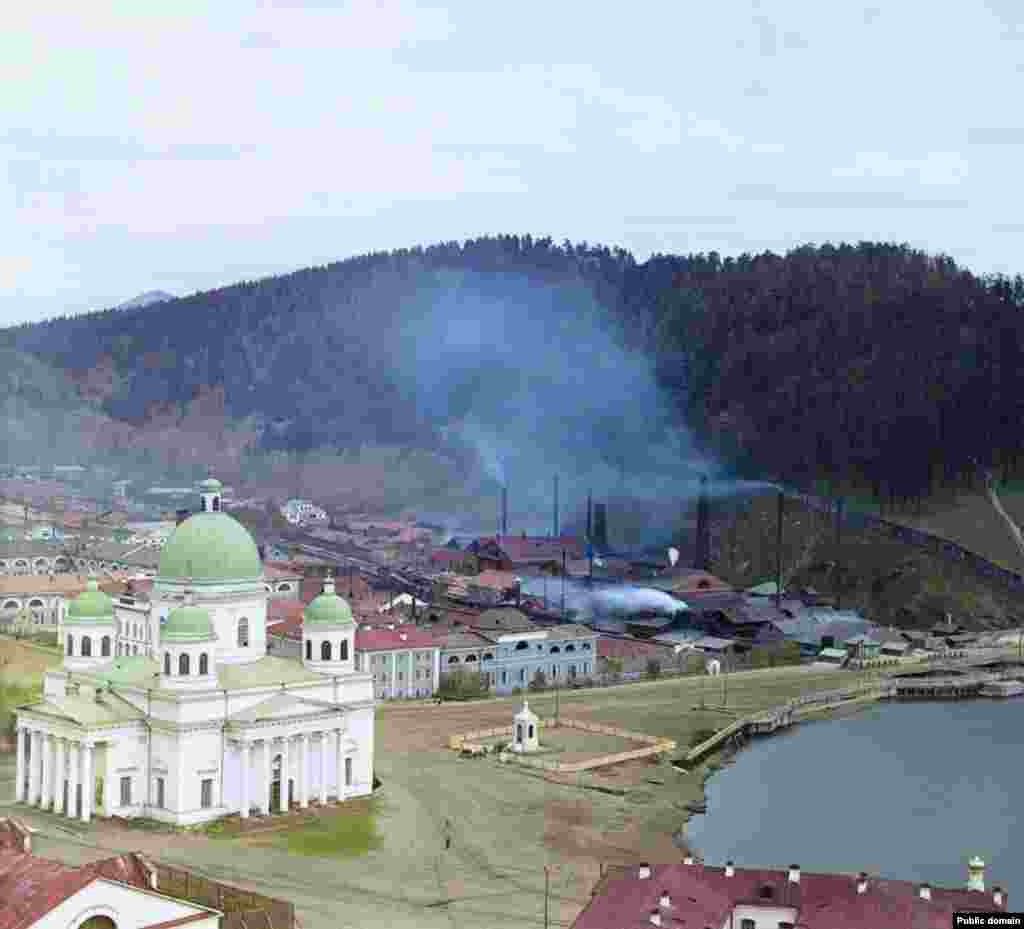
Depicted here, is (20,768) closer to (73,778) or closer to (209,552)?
(73,778)

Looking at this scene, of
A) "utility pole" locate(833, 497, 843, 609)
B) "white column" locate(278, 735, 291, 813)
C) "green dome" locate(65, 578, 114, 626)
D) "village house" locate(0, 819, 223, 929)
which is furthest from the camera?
"utility pole" locate(833, 497, 843, 609)

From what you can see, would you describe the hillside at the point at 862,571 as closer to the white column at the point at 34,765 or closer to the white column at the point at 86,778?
the white column at the point at 34,765

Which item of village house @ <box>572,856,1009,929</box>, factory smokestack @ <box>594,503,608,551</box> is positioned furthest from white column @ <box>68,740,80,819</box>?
factory smokestack @ <box>594,503,608,551</box>

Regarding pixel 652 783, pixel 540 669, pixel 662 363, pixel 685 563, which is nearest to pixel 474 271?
pixel 662 363

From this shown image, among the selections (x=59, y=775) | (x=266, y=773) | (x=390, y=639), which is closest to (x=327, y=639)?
(x=266, y=773)

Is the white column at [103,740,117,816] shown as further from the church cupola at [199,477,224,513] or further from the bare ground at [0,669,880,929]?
the church cupola at [199,477,224,513]

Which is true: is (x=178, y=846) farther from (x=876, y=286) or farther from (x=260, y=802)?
(x=876, y=286)
